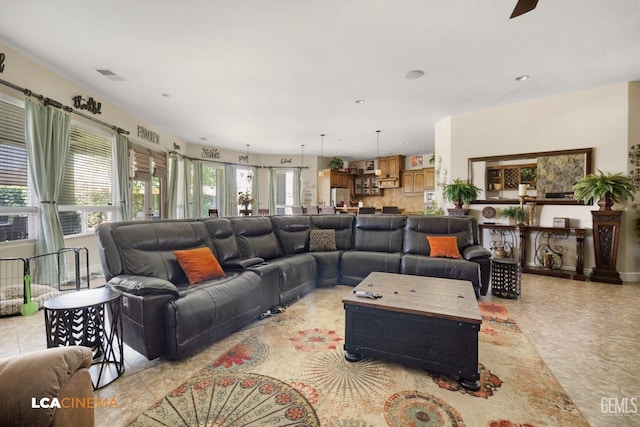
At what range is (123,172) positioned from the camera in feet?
16.9

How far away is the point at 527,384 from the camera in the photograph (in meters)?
1.80

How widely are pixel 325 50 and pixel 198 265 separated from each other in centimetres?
268

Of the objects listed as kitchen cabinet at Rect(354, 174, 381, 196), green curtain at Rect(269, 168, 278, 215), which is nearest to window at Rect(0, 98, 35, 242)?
green curtain at Rect(269, 168, 278, 215)

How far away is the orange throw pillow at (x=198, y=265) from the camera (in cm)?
255

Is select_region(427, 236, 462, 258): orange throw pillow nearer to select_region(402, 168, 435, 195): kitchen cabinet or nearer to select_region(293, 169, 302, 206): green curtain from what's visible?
select_region(402, 168, 435, 195): kitchen cabinet

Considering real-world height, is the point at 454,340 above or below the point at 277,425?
above

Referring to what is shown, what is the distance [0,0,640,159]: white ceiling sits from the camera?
100 inches

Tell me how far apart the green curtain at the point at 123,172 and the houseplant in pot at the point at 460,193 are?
595cm

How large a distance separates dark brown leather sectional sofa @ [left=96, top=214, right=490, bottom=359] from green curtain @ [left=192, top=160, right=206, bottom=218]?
184 inches

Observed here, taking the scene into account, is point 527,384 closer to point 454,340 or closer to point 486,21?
point 454,340

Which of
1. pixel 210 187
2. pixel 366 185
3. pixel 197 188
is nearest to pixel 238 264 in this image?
pixel 197 188

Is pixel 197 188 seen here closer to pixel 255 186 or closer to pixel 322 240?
pixel 255 186

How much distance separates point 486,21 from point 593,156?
128 inches

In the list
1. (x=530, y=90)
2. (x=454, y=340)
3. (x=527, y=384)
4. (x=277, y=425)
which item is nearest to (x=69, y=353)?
(x=277, y=425)
